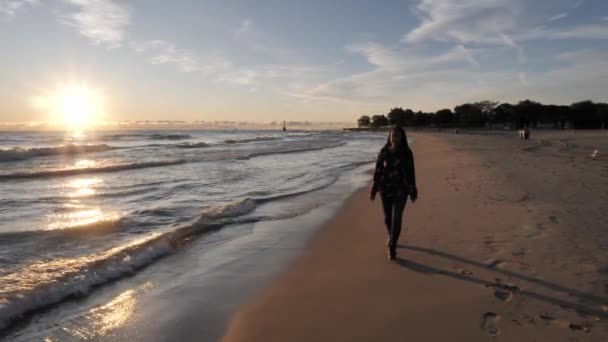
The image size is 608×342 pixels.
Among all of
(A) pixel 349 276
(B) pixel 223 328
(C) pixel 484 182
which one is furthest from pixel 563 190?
(B) pixel 223 328

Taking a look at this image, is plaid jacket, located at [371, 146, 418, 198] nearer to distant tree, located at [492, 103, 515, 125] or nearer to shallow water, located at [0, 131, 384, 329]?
shallow water, located at [0, 131, 384, 329]

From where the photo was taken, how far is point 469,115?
4633 inches

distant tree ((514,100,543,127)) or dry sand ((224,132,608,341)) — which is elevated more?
distant tree ((514,100,543,127))

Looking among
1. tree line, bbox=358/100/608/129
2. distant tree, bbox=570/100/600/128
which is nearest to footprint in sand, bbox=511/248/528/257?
tree line, bbox=358/100/608/129

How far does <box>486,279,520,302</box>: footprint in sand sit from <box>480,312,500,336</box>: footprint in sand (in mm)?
410

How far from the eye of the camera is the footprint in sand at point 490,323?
350 cm

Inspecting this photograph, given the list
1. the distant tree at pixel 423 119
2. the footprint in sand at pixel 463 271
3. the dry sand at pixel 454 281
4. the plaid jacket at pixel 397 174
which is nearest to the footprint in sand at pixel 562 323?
the dry sand at pixel 454 281

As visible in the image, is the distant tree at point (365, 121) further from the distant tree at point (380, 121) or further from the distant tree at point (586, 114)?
the distant tree at point (586, 114)

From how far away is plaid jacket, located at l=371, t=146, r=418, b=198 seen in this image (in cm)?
555

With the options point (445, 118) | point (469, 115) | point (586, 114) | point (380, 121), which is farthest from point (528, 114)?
point (380, 121)

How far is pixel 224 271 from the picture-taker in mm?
5652

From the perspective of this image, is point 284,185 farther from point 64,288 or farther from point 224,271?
point 64,288

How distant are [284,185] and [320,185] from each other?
119cm

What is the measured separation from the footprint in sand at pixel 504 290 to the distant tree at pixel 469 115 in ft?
389
